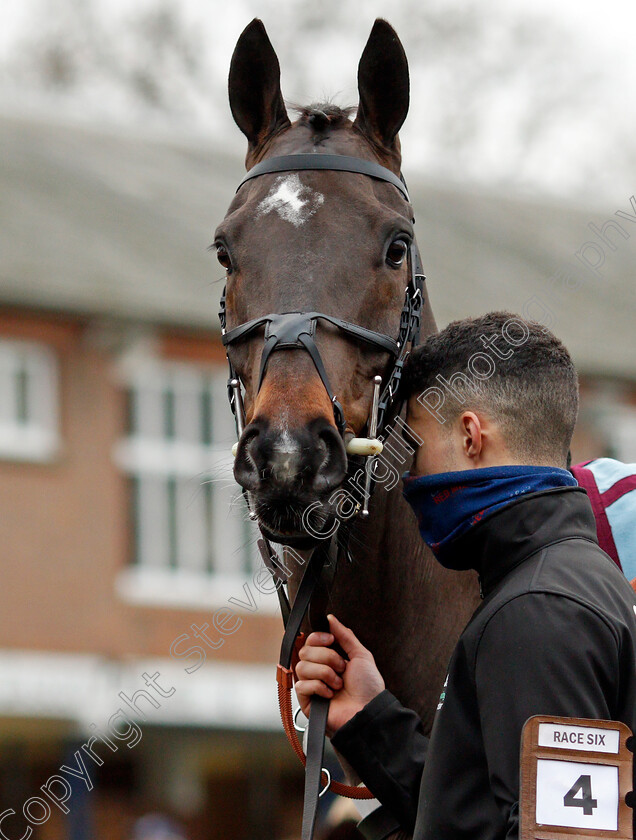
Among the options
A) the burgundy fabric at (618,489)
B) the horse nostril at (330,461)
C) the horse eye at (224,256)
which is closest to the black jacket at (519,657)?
the horse nostril at (330,461)

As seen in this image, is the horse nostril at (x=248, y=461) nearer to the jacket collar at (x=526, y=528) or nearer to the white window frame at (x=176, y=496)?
the jacket collar at (x=526, y=528)

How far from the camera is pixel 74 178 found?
1780 centimetres

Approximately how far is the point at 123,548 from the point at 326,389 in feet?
40.9

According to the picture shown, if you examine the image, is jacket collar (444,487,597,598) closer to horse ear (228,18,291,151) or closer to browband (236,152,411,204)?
browband (236,152,411,204)

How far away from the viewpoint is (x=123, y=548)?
15102 millimetres

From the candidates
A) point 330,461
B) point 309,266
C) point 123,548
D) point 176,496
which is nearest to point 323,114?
point 309,266

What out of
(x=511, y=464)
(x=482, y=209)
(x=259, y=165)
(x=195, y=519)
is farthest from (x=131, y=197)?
(x=511, y=464)

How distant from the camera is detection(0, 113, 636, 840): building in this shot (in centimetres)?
1463

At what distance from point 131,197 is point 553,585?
53.3 feet

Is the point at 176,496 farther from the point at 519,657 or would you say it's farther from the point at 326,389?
the point at 519,657

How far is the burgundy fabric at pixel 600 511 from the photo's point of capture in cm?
337

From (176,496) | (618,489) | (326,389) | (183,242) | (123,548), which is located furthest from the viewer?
(183,242)

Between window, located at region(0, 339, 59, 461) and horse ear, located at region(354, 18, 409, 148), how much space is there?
11675 millimetres

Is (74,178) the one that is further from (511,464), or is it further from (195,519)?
(511,464)
